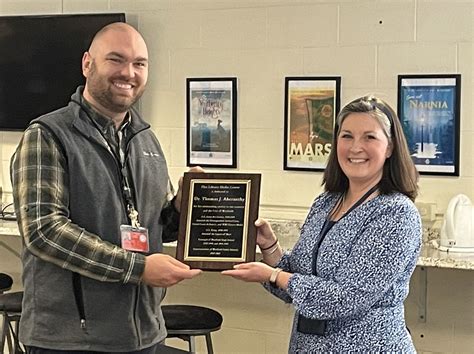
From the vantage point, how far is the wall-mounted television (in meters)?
4.70

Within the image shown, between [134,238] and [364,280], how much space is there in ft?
2.33

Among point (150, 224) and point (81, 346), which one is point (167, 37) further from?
point (81, 346)

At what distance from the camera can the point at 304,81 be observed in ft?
14.0

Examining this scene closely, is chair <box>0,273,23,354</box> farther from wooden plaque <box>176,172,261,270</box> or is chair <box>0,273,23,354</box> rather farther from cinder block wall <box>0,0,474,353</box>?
wooden plaque <box>176,172,261,270</box>

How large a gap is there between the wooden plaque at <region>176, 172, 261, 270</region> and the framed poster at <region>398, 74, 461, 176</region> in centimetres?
153

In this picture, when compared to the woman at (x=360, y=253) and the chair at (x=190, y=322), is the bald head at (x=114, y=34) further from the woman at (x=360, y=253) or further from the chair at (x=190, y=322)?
the chair at (x=190, y=322)

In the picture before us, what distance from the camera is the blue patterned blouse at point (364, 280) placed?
2.38 meters

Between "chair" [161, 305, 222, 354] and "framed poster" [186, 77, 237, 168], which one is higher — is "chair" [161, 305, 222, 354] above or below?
below

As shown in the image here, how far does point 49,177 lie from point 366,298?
3.23ft

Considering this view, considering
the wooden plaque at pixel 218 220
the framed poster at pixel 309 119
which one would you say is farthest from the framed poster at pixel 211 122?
the wooden plaque at pixel 218 220

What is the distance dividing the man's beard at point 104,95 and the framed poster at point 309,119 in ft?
5.87

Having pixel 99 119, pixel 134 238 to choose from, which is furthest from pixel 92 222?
pixel 99 119

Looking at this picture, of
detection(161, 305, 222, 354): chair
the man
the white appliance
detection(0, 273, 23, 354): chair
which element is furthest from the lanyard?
the white appliance

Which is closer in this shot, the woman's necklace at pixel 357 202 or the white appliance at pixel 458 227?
the woman's necklace at pixel 357 202
